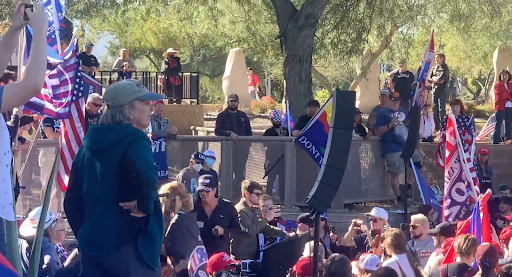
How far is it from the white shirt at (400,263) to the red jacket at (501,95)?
1061 centimetres

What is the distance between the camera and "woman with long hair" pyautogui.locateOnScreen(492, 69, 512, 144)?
16.6 meters

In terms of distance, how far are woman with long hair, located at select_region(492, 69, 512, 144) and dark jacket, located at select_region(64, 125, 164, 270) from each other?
1310 centimetres

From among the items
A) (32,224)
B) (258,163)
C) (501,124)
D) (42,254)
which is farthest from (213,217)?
(501,124)

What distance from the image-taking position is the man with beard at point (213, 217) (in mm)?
8016

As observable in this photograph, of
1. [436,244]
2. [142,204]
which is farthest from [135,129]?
[436,244]

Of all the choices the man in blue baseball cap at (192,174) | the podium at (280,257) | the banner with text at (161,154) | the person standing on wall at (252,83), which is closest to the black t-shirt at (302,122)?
the banner with text at (161,154)

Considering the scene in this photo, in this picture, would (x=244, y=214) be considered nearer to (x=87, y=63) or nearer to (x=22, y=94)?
(x=22, y=94)

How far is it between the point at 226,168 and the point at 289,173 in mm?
892

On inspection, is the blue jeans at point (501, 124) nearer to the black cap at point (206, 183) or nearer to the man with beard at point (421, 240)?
the man with beard at point (421, 240)

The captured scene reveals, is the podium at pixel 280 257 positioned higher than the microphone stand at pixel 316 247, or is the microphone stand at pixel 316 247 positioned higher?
the microphone stand at pixel 316 247

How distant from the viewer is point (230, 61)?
27.2m

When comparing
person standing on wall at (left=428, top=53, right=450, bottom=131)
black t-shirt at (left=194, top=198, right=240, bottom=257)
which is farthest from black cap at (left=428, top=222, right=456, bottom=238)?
person standing on wall at (left=428, top=53, right=450, bottom=131)

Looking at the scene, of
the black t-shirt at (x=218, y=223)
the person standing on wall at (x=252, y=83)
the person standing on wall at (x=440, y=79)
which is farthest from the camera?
the person standing on wall at (x=252, y=83)

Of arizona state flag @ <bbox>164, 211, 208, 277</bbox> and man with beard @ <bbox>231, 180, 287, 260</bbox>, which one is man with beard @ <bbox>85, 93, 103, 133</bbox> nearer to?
man with beard @ <bbox>231, 180, 287, 260</bbox>
